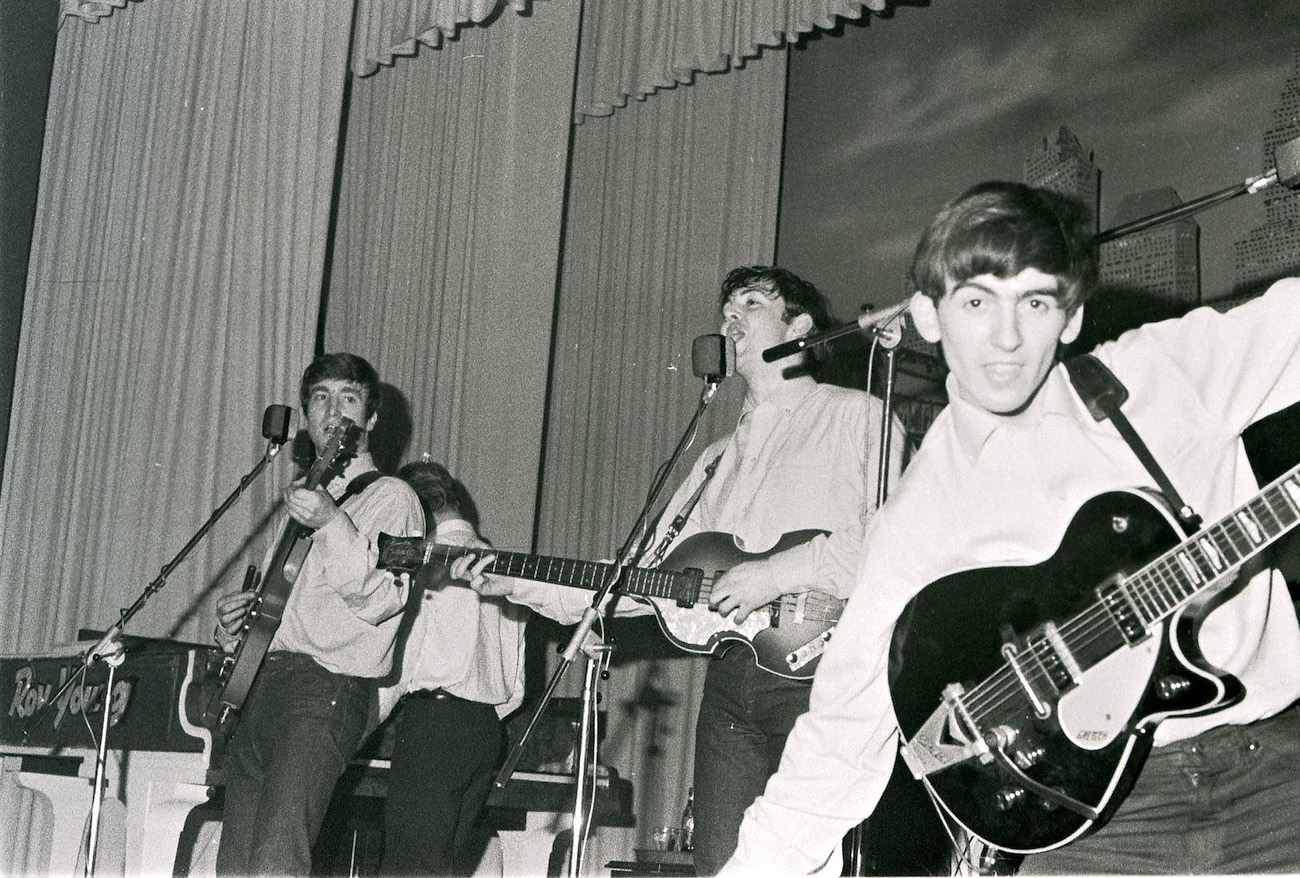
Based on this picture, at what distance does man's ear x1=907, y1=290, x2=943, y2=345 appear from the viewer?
213 cm

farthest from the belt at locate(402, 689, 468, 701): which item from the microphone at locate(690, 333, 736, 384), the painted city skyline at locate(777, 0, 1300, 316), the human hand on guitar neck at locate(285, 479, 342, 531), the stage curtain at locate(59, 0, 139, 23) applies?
the stage curtain at locate(59, 0, 139, 23)

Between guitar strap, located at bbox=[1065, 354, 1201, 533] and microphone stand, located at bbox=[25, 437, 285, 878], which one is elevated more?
guitar strap, located at bbox=[1065, 354, 1201, 533]

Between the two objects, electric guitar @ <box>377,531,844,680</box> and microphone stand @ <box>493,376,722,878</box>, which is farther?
electric guitar @ <box>377,531,844,680</box>

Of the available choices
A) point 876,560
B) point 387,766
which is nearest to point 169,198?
point 387,766

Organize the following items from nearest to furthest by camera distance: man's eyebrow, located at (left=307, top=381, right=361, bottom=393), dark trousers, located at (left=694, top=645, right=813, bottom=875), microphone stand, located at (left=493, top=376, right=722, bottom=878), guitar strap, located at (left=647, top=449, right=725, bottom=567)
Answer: microphone stand, located at (left=493, top=376, right=722, bottom=878) < dark trousers, located at (left=694, top=645, right=813, bottom=875) < guitar strap, located at (left=647, top=449, right=725, bottom=567) < man's eyebrow, located at (left=307, top=381, right=361, bottom=393)

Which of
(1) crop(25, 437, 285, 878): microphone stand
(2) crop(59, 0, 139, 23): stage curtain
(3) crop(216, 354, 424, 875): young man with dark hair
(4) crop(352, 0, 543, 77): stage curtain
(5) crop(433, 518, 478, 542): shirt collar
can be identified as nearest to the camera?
(3) crop(216, 354, 424, 875): young man with dark hair

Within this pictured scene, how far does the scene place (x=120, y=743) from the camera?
4012 mm

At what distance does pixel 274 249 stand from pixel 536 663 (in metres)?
2.38

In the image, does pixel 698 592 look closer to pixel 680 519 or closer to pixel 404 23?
pixel 680 519

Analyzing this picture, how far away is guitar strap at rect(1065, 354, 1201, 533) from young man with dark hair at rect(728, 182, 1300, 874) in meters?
0.02

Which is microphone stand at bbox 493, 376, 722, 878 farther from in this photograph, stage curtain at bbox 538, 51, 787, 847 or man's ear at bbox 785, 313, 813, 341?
stage curtain at bbox 538, 51, 787, 847

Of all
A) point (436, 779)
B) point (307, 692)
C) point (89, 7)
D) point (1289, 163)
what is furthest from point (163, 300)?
point (1289, 163)

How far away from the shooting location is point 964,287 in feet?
6.68

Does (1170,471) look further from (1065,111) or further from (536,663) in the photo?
(536,663)
